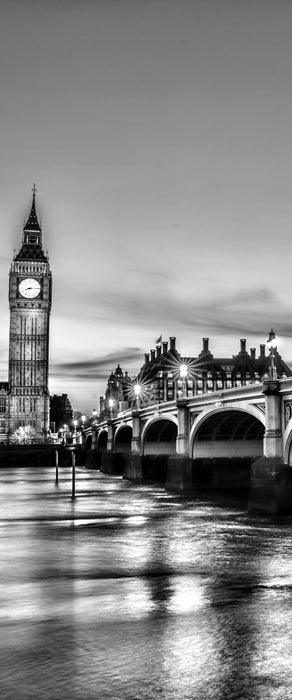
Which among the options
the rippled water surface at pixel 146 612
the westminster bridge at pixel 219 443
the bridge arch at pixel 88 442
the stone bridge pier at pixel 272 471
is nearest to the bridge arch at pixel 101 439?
the bridge arch at pixel 88 442

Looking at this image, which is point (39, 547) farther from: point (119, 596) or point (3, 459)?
point (3, 459)

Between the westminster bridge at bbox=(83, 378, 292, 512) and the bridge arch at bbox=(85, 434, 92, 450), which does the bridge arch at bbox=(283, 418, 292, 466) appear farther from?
the bridge arch at bbox=(85, 434, 92, 450)

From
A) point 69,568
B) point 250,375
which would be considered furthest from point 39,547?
point 250,375

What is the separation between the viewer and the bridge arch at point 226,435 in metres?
48.2

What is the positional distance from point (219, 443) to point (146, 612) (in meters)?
39.5

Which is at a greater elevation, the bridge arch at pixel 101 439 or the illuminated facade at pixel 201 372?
the illuminated facade at pixel 201 372

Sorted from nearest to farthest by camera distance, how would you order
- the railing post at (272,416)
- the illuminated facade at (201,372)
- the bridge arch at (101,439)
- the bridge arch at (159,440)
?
the railing post at (272,416)
the bridge arch at (159,440)
the bridge arch at (101,439)
the illuminated facade at (201,372)

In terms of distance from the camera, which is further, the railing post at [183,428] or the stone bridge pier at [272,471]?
the railing post at [183,428]

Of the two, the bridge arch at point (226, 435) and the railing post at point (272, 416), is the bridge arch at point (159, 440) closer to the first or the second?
the bridge arch at point (226, 435)

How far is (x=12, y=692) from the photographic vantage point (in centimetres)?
986

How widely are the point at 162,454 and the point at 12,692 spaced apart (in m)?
59.1

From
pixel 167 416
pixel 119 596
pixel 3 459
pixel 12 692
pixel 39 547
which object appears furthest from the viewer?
pixel 3 459

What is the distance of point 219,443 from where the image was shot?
5375cm

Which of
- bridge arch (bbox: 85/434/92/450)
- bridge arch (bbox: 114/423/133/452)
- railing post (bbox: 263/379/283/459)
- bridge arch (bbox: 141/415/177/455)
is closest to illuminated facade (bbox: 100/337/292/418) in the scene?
bridge arch (bbox: 85/434/92/450)
